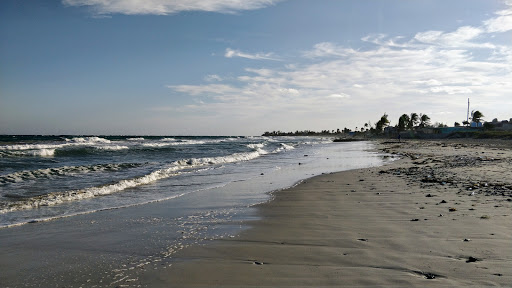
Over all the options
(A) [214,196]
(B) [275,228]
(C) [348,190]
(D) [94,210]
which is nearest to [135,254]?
(B) [275,228]


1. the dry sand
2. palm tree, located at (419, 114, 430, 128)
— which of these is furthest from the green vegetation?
the dry sand

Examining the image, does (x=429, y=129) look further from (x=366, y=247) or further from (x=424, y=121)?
(x=366, y=247)

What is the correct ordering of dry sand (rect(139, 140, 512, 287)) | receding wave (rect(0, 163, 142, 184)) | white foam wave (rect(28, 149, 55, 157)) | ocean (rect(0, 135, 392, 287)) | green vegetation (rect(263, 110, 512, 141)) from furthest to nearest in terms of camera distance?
green vegetation (rect(263, 110, 512, 141)) → white foam wave (rect(28, 149, 55, 157)) → receding wave (rect(0, 163, 142, 184)) → ocean (rect(0, 135, 392, 287)) → dry sand (rect(139, 140, 512, 287))

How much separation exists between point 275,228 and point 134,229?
7.79 feet

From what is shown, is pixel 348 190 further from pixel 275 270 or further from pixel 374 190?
pixel 275 270

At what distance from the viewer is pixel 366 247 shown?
4.33 m

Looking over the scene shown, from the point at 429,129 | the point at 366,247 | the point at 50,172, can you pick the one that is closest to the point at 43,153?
the point at 50,172

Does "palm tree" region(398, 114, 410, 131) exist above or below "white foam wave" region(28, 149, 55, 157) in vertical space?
above

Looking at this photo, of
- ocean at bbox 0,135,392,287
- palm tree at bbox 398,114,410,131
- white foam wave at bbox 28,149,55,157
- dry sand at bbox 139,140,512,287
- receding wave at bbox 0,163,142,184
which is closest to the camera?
dry sand at bbox 139,140,512,287

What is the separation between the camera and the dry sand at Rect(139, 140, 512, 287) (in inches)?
134

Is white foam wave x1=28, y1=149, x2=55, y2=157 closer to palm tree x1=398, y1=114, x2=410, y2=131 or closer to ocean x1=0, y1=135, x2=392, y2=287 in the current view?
ocean x1=0, y1=135, x2=392, y2=287

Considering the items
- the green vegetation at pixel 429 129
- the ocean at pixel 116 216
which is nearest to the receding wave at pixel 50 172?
the ocean at pixel 116 216

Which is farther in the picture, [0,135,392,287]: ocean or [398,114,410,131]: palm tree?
[398,114,410,131]: palm tree

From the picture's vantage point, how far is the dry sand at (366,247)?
11.2 ft
